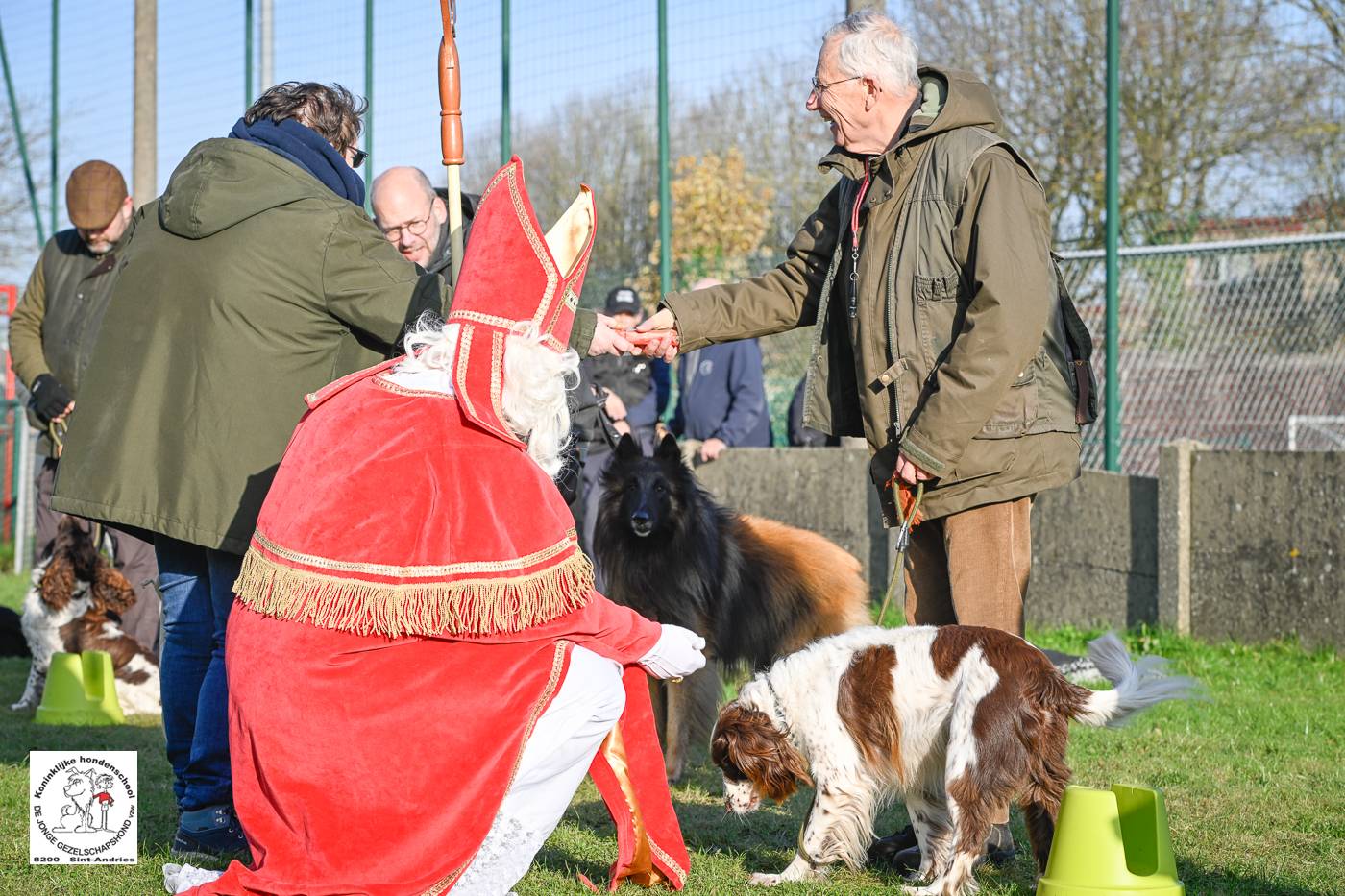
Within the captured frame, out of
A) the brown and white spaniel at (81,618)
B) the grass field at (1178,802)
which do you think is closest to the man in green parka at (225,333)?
the grass field at (1178,802)

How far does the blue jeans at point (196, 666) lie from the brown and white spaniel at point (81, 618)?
9.02 feet

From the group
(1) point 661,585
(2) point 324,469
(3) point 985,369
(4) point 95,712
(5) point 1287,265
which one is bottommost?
(4) point 95,712

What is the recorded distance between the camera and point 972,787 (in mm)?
3521

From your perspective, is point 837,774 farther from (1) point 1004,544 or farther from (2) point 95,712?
(2) point 95,712

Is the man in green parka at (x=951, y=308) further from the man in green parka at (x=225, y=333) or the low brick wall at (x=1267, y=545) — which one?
the low brick wall at (x=1267, y=545)

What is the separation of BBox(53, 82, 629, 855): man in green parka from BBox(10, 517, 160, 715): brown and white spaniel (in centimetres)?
319

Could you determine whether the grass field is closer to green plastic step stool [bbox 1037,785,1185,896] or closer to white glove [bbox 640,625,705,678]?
green plastic step stool [bbox 1037,785,1185,896]

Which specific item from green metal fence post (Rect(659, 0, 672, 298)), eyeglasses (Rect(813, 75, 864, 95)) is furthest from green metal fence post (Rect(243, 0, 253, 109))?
eyeglasses (Rect(813, 75, 864, 95))

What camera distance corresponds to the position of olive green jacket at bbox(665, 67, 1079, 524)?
365cm

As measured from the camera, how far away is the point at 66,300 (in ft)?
22.1

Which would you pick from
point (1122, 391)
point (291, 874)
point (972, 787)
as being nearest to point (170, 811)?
point (291, 874)

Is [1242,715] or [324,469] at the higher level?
[324,469]

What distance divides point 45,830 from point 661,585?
2785 mm

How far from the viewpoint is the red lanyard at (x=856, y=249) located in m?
4.01
